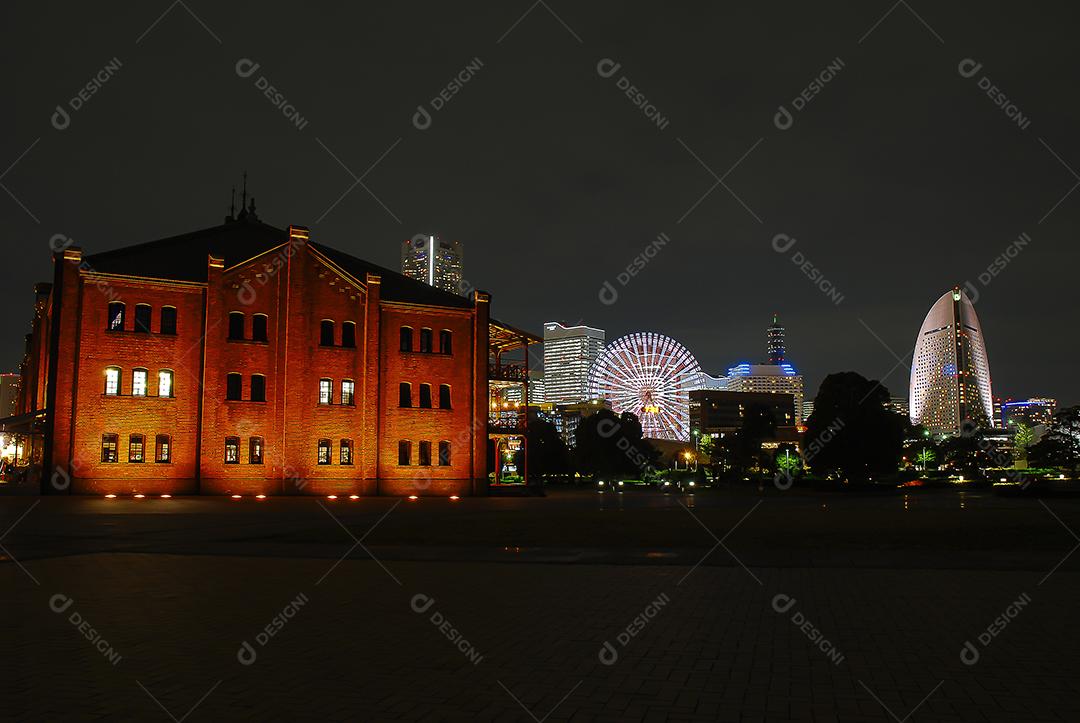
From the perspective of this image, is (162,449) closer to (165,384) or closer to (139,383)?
(165,384)

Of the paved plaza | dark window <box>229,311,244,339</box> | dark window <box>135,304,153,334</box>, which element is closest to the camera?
the paved plaza

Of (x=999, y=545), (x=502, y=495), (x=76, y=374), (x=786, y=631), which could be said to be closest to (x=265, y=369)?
(x=76, y=374)

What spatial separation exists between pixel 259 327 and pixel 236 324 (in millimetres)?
1230

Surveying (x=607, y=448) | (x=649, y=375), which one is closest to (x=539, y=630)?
(x=607, y=448)

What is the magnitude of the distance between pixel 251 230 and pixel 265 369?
37.7ft

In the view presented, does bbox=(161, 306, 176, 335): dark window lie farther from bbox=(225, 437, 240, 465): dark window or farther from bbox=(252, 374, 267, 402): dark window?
bbox=(225, 437, 240, 465): dark window

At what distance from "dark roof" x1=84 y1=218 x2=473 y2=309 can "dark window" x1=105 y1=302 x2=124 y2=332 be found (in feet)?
5.81

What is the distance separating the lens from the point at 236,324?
47125 mm

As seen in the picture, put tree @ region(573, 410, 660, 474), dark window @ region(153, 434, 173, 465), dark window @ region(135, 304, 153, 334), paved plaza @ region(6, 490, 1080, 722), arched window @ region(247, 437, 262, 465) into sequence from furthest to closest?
tree @ region(573, 410, 660, 474), arched window @ region(247, 437, 262, 465), dark window @ region(135, 304, 153, 334), dark window @ region(153, 434, 173, 465), paved plaza @ region(6, 490, 1080, 722)

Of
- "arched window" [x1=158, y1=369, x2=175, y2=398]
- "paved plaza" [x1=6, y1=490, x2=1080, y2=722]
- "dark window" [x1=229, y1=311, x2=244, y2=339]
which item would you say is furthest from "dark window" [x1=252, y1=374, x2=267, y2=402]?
"paved plaza" [x1=6, y1=490, x2=1080, y2=722]

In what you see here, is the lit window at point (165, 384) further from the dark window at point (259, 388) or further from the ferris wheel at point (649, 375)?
the ferris wheel at point (649, 375)

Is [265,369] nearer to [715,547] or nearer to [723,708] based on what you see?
[715,547]

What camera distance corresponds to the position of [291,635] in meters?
8.67

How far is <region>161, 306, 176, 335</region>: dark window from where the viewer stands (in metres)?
45.6
